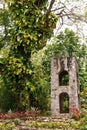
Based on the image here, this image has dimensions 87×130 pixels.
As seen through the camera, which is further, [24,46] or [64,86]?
[64,86]

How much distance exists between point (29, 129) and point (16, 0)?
8.46m

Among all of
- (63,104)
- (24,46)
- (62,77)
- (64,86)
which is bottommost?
(63,104)

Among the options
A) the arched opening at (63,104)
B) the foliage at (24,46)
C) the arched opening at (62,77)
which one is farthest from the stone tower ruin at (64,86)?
the foliage at (24,46)

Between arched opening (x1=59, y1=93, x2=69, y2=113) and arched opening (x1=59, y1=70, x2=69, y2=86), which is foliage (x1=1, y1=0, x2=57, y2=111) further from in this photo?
arched opening (x1=59, y1=70, x2=69, y2=86)

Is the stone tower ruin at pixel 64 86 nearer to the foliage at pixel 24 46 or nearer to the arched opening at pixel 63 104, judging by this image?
the arched opening at pixel 63 104

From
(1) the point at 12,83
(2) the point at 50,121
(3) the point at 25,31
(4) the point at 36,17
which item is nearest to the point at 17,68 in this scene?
(1) the point at 12,83

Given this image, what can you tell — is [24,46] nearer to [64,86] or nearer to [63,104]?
[64,86]

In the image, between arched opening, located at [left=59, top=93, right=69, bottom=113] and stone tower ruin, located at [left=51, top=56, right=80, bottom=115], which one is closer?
stone tower ruin, located at [left=51, top=56, right=80, bottom=115]

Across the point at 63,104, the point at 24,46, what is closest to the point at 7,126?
the point at 24,46

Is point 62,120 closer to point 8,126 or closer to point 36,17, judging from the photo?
point 8,126

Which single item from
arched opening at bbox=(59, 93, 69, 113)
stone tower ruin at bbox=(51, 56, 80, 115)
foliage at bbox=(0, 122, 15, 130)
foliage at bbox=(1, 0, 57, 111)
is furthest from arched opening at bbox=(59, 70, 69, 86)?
foliage at bbox=(0, 122, 15, 130)

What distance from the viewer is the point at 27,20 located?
16906mm

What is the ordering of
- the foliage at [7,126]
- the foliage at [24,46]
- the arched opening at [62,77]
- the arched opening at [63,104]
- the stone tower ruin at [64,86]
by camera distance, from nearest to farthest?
the foliage at [7,126], the foliage at [24,46], the stone tower ruin at [64,86], the arched opening at [63,104], the arched opening at [62,77]

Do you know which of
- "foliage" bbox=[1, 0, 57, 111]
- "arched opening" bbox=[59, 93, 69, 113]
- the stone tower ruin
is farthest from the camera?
"arched opening" bbox=[59, 93, 69, 113]
